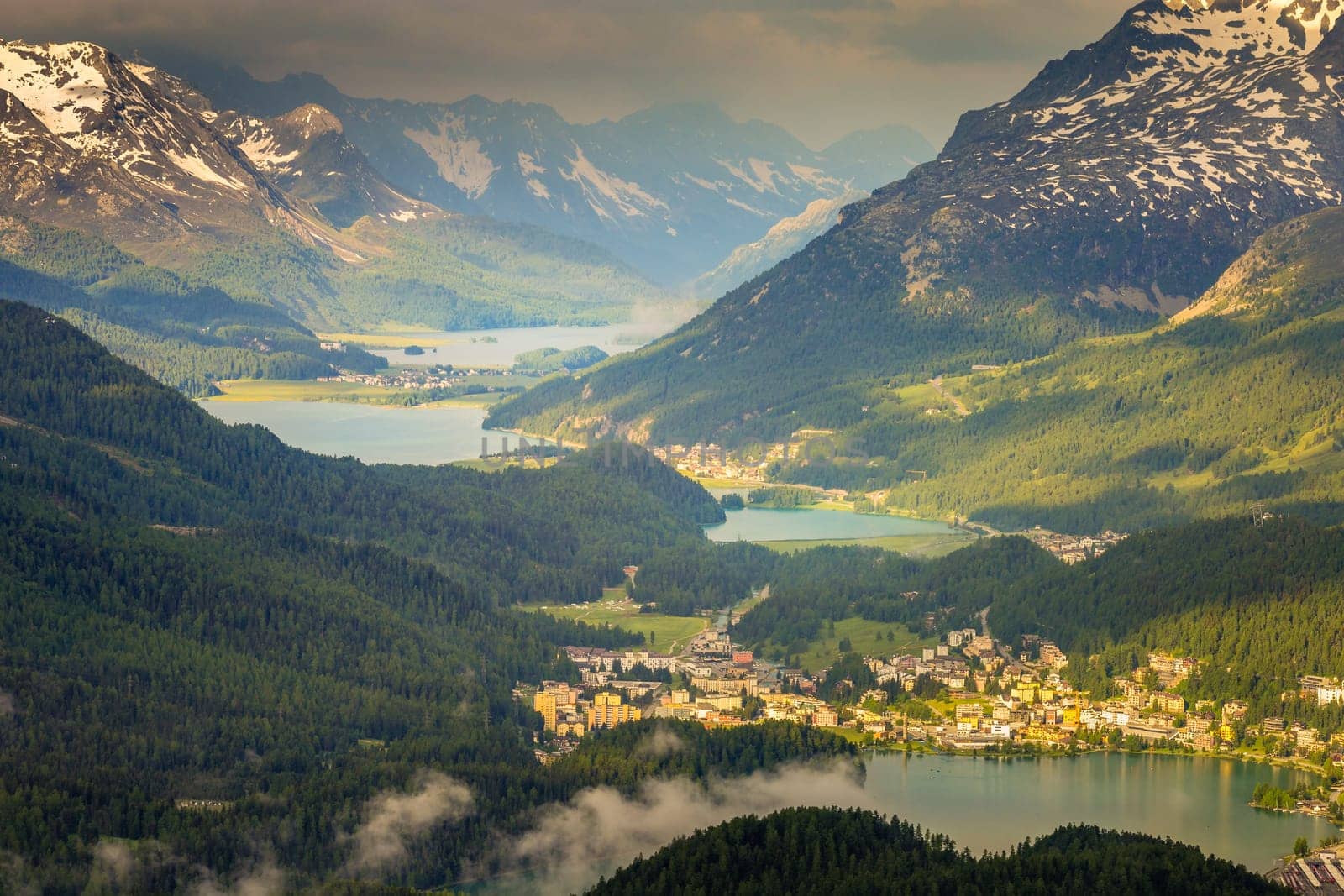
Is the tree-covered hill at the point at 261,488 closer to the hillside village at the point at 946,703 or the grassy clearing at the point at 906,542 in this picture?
the grassy clearing at the point at 906,542

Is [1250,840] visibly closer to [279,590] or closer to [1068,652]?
[1068,652]

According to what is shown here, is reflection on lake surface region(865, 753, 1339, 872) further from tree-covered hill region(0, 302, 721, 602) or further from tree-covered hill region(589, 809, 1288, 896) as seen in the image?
tree-covered hill region(0, 302, 721, 602)

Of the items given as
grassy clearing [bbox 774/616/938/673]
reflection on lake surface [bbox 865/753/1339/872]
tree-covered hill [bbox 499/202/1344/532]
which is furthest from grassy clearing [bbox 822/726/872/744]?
tree-covered hill [bbox 499/202/1344/532]

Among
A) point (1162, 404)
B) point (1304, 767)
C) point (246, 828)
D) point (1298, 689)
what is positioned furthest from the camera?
point (1162, 404)

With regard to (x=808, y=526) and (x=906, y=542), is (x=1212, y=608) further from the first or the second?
(x=808, y=526)

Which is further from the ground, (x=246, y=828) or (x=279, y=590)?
(x=279, y=590)

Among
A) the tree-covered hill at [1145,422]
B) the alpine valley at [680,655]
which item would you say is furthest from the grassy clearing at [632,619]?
the tree-covered hill at [1145,422]

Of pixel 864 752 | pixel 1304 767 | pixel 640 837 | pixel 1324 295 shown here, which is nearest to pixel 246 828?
pixel 640 837
